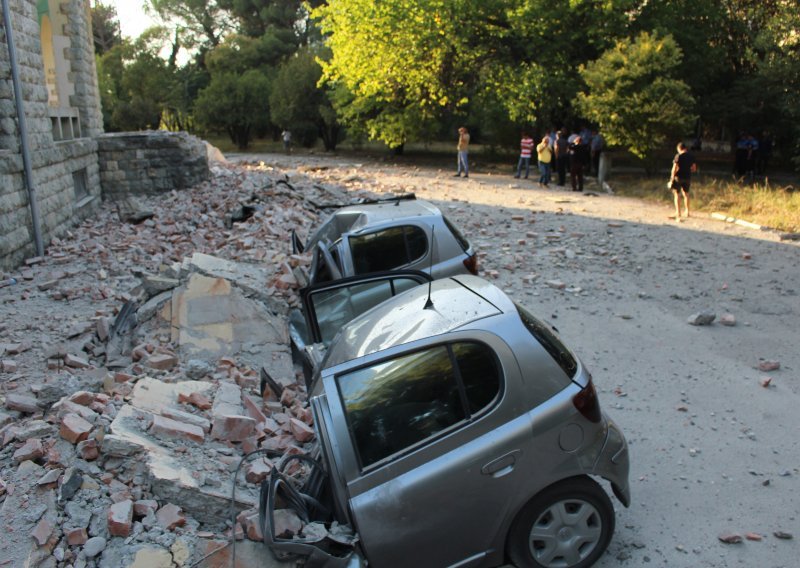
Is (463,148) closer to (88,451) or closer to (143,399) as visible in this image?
(143,399)

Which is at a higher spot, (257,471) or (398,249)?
(398,249)

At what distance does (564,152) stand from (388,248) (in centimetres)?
1479

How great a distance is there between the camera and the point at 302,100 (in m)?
33.9

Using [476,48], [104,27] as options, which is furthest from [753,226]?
[104,27]

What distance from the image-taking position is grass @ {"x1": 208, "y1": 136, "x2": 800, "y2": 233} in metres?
14.5

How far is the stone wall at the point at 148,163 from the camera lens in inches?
634

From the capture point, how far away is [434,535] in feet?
11.9

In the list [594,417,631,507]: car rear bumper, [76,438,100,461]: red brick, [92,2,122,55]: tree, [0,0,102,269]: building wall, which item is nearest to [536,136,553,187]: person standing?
[0,0,102,269]: building wall

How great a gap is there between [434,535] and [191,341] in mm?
4114

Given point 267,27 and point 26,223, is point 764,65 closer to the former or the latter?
point 26,223

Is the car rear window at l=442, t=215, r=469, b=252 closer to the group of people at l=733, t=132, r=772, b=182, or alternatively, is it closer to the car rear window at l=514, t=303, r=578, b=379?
the car rear window at l=514, t=303, r=578, b=379

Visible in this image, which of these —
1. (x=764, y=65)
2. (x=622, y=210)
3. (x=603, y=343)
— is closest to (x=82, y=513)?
(x=603, y=343)

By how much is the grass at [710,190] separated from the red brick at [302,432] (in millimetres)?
11891

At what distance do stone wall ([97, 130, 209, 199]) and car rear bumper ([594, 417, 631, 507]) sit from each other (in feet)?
48.9
